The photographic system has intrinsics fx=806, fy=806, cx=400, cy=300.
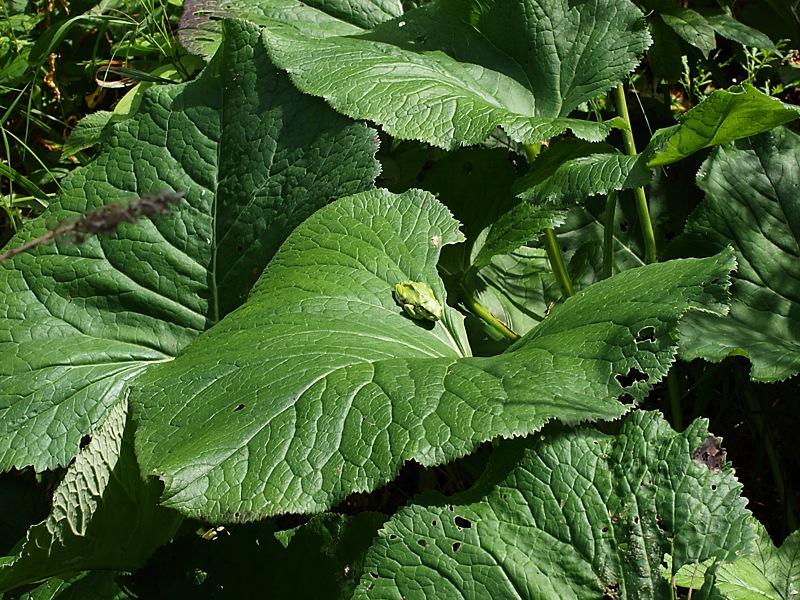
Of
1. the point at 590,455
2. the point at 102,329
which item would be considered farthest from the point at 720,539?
the point at 102,329

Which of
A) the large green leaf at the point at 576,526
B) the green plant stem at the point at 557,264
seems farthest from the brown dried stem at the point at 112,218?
the green plant stem at the point at 557,264

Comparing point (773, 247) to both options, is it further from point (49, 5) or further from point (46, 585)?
point (49, 5)

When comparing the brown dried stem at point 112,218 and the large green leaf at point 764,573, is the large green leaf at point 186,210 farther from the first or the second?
the brown dried stem at point 112,218

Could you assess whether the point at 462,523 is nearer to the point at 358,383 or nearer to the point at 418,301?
the point at 358,383

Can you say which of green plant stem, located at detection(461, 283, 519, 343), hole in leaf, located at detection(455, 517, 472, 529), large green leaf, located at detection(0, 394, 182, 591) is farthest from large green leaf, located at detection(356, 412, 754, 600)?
green plant stem, located at detection(461, 283, 519, 343)

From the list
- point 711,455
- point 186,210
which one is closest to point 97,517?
point 186,210

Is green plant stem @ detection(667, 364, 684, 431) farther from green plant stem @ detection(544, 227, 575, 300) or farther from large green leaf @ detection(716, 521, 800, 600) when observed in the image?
large green leaf @ detection(716, 521, 800, 600)
